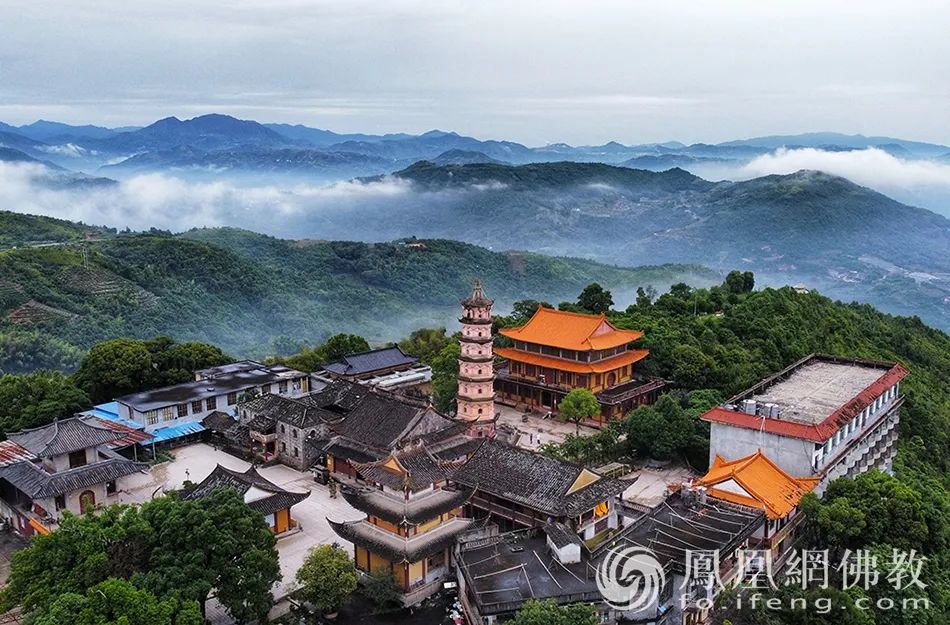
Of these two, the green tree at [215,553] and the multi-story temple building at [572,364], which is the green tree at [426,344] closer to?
the multi-story temple building at [572,364]

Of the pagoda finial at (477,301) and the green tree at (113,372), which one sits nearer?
the pagoda finial at (477,301)

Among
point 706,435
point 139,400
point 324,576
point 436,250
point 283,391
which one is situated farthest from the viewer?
point 436,250

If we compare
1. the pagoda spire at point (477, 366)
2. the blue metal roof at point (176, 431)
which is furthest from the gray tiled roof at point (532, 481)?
the blue metal roof at point (176, 431)

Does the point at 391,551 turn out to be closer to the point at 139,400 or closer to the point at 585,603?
the point at 585,603

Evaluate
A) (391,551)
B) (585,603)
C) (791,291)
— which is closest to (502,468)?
(391,551)

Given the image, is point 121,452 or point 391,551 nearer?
point 391,551

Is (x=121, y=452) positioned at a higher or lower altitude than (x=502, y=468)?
lower

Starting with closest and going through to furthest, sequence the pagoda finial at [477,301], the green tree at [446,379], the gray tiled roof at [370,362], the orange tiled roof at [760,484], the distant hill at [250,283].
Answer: the orange tiled roof at [760,484] < the pagoda finial at [477,301] < the green tree at [446,379] < the gray tiled roof at [370,362] < the distant hill at [250,283]
